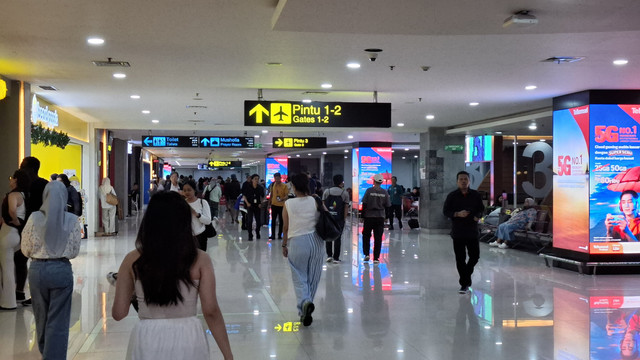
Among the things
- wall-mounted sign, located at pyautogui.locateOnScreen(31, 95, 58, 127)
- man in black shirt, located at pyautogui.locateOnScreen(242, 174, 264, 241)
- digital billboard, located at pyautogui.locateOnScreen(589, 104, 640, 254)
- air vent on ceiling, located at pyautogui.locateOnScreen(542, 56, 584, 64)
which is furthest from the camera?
man in black shirt, located at pyautogui.locateOnScreen(242, 174, 264, 241)

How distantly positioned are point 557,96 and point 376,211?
399 cm

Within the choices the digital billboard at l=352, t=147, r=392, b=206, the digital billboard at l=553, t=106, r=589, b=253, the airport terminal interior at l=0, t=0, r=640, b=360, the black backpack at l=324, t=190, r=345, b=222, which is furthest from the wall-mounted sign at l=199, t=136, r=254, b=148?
the digital billboard at l=553, t=106, r=589, b=253

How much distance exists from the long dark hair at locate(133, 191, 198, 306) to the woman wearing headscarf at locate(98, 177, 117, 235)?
14.0m

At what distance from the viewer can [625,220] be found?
409 inches

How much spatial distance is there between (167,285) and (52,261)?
→ 7.56ft

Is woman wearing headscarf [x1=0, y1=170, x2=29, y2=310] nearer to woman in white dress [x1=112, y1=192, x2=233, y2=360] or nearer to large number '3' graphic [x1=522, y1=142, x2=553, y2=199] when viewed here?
woman in white dress [x1=112, y1=192, x2=233, y2=360]

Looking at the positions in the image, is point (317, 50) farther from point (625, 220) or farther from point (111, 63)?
point (625, 220)

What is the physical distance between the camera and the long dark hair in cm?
251

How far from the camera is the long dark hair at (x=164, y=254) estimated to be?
2512 mm

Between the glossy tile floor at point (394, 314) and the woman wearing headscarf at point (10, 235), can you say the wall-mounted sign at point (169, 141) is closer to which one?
the glossy tile floor at point (394, 314)


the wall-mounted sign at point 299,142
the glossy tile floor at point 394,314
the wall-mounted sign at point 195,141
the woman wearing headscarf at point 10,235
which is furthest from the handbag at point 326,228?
the wall-mounted sign at point 195,141

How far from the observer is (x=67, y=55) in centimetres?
795

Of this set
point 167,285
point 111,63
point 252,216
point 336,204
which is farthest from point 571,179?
point 167,285

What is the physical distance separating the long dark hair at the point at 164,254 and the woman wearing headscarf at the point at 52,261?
6.84 ft
